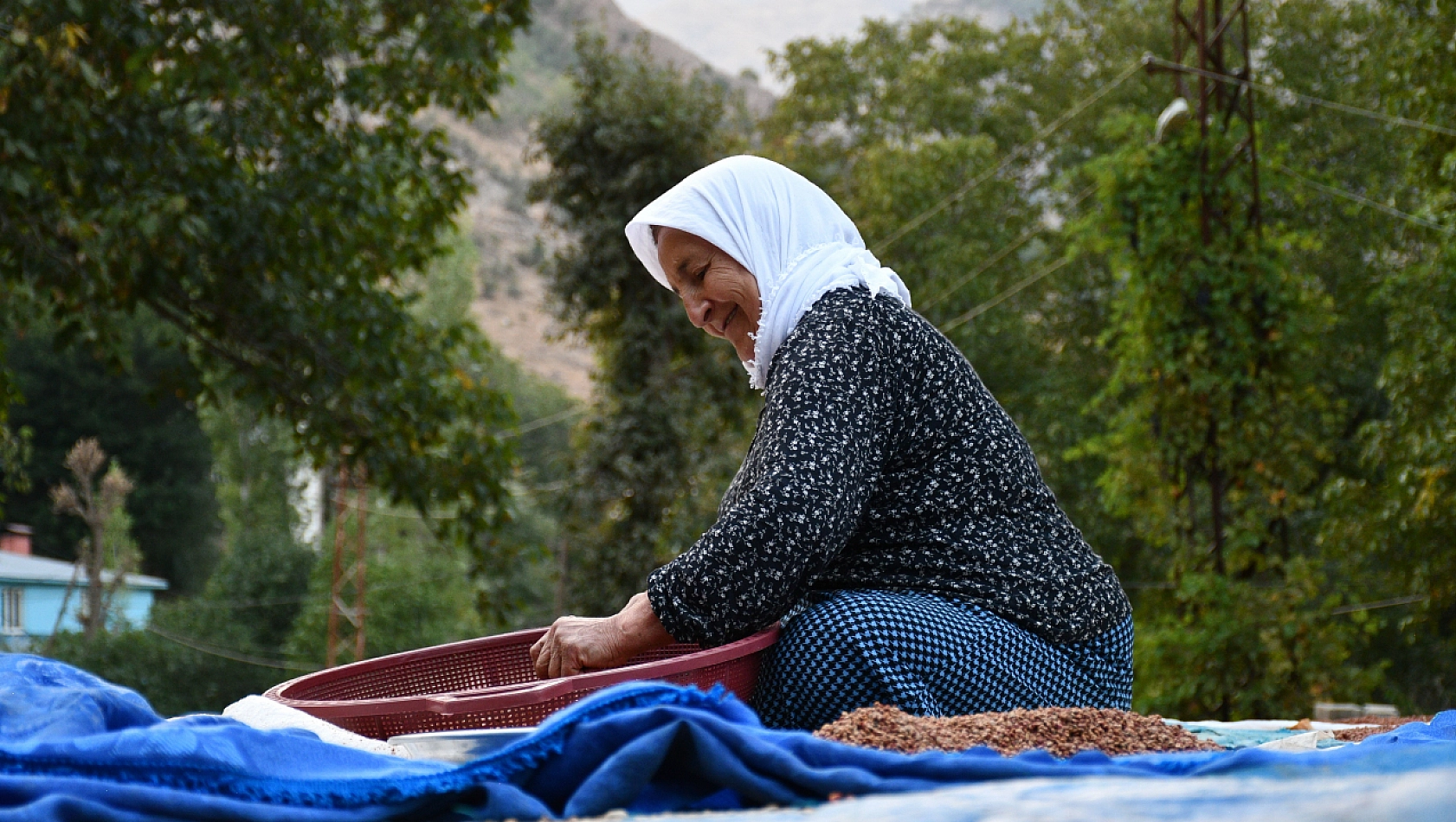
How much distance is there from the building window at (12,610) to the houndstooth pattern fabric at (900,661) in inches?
1050

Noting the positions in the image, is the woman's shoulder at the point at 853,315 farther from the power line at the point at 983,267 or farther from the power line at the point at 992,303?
the power line at the point at 983,267

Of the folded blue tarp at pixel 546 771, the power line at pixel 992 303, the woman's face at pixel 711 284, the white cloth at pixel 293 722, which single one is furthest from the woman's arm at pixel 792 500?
the power line at pixel 992 303

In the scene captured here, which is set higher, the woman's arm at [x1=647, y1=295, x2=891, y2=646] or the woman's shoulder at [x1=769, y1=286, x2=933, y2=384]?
the woman's shoulder at [x1=769, y1=286, x2=933, y2=384]

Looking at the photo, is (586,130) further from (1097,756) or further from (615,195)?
(1097,756)

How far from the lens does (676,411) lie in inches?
506

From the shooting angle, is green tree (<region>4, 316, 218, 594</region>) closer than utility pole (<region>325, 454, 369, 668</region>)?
No

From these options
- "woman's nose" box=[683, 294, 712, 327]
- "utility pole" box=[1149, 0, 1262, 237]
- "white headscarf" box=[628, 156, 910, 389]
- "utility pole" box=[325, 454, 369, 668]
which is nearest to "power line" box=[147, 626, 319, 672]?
"utility pole" box=[325, 454, 369, 668]

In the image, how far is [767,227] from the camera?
2414 mm

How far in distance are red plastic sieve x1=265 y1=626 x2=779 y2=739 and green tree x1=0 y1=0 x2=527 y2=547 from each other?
3725 millimetres

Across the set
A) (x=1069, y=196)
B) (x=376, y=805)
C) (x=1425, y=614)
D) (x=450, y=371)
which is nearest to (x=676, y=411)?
(x=450, y=371)

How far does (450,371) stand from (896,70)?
16.5m

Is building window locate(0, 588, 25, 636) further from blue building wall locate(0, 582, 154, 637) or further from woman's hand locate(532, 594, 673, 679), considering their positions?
woman's hand locate(532, 594, 673, 679)

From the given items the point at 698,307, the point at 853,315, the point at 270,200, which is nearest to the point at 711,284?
the point at 698,307

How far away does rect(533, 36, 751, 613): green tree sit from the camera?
12.9 metres
